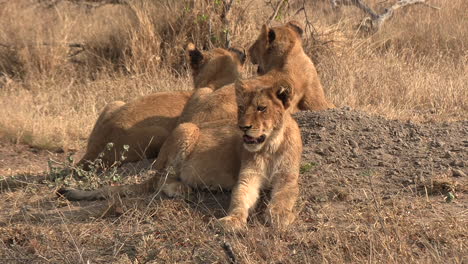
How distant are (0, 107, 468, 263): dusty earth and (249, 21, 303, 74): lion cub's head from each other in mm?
926

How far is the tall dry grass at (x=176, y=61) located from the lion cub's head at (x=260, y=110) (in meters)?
4.04

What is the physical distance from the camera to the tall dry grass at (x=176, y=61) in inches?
370

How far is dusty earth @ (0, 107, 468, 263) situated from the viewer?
446 centimetres

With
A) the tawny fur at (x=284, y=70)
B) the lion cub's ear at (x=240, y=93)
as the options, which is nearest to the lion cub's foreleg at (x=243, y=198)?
the lion cub's ear at (x=240, y=93)

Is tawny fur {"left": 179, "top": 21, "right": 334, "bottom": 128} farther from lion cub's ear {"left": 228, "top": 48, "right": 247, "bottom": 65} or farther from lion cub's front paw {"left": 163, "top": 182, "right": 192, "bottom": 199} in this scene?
lion cub's front paw {"left": 163, "top": 182, "right": 192, "bottom": 199}

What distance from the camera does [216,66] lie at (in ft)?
26.6

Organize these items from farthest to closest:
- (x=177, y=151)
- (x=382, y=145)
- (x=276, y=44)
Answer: (x=276, y=44)
(x=382, y=145)
(x=177, y=151)

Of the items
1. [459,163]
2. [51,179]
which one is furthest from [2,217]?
[459,163]

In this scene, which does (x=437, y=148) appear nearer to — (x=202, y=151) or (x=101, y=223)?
(x=202, y=151)

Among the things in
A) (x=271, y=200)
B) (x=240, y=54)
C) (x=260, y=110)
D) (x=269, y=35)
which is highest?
(x=260, y=110)

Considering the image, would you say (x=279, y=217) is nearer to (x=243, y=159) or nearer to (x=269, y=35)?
(x=243, y=159)

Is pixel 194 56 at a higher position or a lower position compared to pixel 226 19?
higher

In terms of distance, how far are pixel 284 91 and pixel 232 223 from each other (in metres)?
1.02

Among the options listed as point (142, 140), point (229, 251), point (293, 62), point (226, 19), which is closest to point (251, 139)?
point (229, 251)
